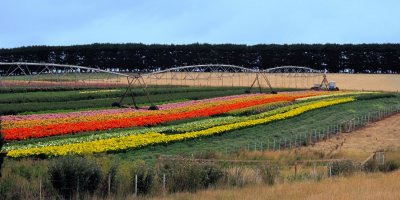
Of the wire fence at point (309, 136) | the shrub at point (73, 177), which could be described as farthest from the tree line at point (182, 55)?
the shrub at point (73, 177)

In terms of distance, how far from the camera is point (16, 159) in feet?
80.5

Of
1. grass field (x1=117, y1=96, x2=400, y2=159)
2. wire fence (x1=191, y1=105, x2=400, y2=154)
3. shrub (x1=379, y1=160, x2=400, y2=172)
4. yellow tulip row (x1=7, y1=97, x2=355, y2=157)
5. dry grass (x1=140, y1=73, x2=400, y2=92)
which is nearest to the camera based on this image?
shrub (x1=379, y1=160, x2=400, y2=172)

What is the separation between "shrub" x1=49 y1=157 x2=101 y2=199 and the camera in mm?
17609

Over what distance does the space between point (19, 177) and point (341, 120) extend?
1229 inches

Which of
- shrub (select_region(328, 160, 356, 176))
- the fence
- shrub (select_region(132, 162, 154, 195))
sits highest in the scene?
shrub (select_region(132, 162, 154, 195))

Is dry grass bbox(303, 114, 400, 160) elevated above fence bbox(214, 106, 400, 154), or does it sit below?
below

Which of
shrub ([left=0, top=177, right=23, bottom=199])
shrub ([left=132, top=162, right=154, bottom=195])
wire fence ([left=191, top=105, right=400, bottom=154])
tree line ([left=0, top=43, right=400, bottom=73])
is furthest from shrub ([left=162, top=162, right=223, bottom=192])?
tree line ([left=0, top=43, right=400, bottom=73])

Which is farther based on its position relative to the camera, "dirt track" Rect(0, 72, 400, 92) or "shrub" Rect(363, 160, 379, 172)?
"dirt track" Rect(0, 72, 400, 92)

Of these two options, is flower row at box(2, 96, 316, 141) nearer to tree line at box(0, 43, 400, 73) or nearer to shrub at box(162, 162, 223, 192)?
shrub at box(162, 162, 223, 192)

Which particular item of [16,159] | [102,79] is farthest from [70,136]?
[102,79]

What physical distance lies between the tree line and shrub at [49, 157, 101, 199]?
324 feet

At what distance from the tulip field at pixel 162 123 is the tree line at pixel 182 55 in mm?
54008

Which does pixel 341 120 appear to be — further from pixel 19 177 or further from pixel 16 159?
pixel 19 177

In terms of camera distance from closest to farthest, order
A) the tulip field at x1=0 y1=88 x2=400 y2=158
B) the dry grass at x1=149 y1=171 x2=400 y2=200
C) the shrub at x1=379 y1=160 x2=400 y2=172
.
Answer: the dry grass at x1=149 y1=171 x2=400 y2=200
the shrub at x1=379 y1=160 x2=400 y2=172
the tulip field at x1=0 y1=88 x2=400 y2=158
